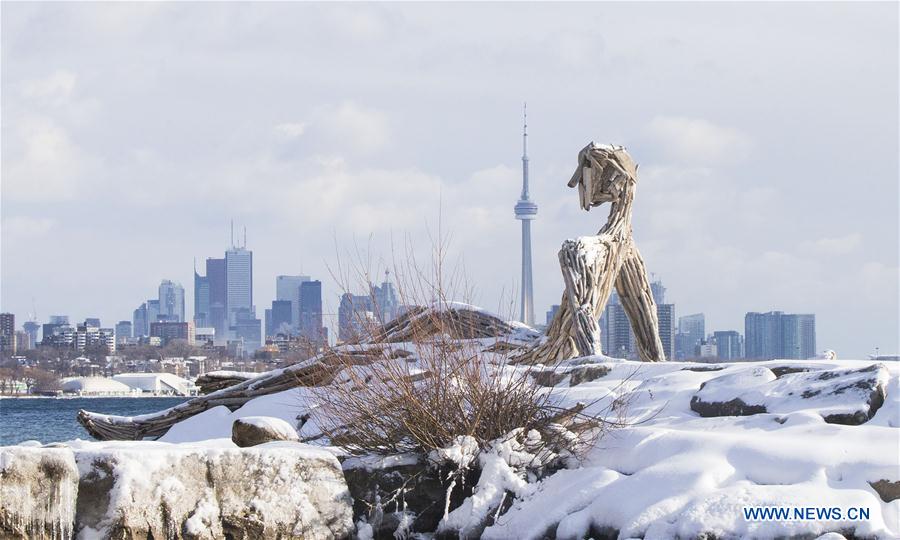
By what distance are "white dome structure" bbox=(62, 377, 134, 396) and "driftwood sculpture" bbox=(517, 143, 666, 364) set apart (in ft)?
254

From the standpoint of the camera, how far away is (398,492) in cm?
1103

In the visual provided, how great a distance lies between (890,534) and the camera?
9.34 meters

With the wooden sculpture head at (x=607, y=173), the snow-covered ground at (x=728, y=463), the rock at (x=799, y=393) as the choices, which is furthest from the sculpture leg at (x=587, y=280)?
the rock at (x=799, y=393)

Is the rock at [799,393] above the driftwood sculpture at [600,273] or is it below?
below

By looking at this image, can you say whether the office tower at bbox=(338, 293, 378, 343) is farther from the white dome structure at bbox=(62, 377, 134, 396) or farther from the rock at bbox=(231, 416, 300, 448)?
the white dome structure at bbox=(62, 377, 134, 396)

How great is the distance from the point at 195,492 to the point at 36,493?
110cm

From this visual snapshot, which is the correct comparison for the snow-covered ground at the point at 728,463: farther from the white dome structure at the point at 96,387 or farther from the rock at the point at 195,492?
the white dome structure at the point at 96,387

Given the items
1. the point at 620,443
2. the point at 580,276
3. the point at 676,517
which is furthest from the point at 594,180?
the point at 676,517

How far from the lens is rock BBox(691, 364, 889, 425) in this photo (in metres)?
11.1

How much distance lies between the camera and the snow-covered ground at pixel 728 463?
9641 mm

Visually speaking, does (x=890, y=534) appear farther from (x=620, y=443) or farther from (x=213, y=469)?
(x=213, y=469)

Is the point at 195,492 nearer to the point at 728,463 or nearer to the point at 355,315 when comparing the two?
the point at 355,315

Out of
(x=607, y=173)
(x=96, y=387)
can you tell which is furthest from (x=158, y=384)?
(x=607, y=173)

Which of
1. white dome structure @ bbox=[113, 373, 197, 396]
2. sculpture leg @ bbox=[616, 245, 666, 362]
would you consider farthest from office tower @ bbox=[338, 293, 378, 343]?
white dome structure @ bbox=[113, 373, 197, 396]
